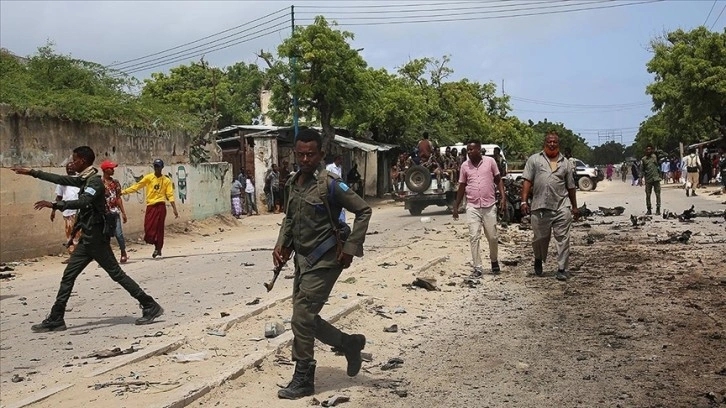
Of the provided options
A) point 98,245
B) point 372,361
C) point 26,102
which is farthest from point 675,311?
point 26,102

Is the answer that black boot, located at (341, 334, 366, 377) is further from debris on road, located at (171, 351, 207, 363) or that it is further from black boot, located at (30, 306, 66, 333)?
black boot, located at (30, 306, 66, 333)

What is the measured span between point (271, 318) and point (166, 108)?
15.1 meters

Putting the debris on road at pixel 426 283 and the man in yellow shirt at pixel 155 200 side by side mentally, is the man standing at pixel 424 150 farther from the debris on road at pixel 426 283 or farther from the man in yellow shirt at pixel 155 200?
the debris on road at pixel 426 283

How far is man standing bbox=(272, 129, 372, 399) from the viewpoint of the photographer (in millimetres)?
5316

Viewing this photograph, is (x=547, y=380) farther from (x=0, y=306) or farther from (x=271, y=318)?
(x=0, y=306)

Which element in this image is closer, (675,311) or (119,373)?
(119,373)

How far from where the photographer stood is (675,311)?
7.87 meters

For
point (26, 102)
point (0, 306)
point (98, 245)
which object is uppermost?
point (26, 102)

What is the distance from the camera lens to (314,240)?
538 centimetres

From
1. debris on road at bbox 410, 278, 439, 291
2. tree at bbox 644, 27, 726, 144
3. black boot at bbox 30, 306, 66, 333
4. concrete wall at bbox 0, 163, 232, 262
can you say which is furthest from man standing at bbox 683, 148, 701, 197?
black boot at bbox 30, 306, 66, 333

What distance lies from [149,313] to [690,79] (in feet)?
113

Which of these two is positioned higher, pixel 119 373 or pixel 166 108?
pixel 166 108

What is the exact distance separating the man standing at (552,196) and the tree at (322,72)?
68.7 feet

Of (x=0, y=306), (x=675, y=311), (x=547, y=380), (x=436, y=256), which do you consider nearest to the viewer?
(x=547, y=380)
